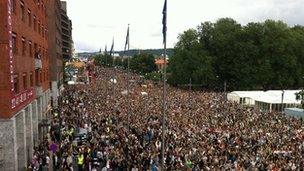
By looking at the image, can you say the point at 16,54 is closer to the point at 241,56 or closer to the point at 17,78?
the point at 17,78

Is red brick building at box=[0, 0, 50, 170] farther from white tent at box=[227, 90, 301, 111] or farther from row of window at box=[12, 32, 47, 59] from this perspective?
white tent at box=[227, 90, 301, 111]

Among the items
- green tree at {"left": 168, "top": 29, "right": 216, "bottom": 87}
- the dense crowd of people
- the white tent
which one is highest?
green tree at {"left": 168, "top": 29, "right": 216, "bottom": 87}

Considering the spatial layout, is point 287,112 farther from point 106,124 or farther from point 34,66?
point 34,66

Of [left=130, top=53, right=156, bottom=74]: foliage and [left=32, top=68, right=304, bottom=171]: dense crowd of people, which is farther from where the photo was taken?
[left=130, top=53, right=156, bottom=74]: foliage

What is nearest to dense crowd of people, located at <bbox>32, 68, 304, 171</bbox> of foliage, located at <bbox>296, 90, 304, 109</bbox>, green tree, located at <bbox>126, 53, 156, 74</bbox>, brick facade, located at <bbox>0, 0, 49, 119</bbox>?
brick facade, located at <bbox>0, 0, 49, 119</bbox>

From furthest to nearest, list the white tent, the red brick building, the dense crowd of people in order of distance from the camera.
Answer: the white tent < the dense crowd of people < the red brick building

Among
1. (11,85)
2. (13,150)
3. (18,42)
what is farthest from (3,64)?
(18,42)

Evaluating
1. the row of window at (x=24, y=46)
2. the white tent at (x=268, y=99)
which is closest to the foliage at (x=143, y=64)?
the white tent at (x=268, y=99)
